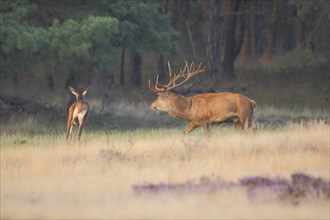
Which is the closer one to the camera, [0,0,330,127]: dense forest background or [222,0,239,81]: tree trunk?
[0,0,330,127]: dense forest background

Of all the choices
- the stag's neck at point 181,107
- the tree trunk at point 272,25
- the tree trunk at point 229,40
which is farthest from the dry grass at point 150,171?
the tree trunk at point 272,25

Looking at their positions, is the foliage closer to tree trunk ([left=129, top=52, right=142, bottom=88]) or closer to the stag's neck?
the stag's neck

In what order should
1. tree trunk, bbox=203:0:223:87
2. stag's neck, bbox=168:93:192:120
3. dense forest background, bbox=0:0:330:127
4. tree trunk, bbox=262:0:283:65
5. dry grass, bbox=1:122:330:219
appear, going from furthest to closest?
1. tree trunk, bbox=262:0:283:65
2. tree trunk, bbox=203:0:223:87
3. dense forest background, bbox=0:0:330:127
4. stag's neck, bbox=168:93:192:120
5. dry grass, bbox=1:122:330:219

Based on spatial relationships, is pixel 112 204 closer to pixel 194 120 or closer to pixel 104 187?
pixel 104 187

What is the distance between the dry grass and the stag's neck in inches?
46.3

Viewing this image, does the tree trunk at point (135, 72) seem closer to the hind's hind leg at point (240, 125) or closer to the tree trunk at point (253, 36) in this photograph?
the tree trunk at point (253, 36)

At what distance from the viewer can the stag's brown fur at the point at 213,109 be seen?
19188mm

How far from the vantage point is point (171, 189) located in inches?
503

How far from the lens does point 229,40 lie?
135 ft

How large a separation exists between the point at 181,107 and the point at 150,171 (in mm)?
5120

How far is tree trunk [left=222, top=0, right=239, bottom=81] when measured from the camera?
3991cm

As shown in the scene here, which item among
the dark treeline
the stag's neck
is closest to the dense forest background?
the dark treeline

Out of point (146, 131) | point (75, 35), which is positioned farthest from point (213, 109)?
point (75, 35)

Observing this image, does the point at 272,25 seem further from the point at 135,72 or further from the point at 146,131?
the point at 146,131
